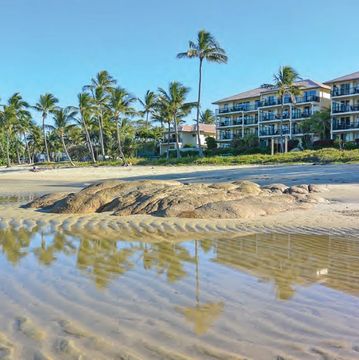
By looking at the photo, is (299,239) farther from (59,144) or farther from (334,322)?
(59,144)

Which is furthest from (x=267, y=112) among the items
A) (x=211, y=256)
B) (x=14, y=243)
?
(x=211, y=256)

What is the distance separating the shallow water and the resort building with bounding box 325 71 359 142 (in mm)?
57711

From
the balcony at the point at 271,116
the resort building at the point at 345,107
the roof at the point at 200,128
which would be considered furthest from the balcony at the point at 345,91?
the roof at the point at 200,128

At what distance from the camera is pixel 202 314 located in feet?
13.8

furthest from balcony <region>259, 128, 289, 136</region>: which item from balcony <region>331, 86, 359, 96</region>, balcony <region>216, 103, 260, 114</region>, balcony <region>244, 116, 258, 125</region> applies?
balcony <region>331, 86, 359, 96</region>

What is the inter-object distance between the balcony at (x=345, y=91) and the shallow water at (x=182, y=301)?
6090 cm

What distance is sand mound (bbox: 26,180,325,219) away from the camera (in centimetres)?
1096

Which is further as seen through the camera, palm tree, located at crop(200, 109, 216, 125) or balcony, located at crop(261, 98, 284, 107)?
palm tree, located at crop(200, 109, 216, 125)

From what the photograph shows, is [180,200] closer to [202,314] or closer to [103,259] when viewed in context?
[103,259]

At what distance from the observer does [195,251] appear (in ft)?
23.8

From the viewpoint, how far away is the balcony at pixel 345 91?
63.3 metres

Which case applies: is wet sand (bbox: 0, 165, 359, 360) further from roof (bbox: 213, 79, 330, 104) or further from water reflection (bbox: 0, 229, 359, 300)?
roof (bbox: 213, 79, 330, 104)

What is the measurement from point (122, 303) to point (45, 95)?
71899 millimetres

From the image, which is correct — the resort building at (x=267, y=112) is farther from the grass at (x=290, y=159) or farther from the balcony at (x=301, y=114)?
the grass at (x=290, y=159)
